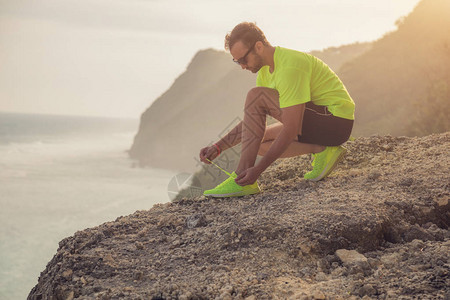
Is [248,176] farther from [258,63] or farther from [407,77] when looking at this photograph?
[407,77]

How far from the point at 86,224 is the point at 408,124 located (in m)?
20.9

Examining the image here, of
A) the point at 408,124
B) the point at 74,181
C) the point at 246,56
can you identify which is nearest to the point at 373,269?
the point at 246,56

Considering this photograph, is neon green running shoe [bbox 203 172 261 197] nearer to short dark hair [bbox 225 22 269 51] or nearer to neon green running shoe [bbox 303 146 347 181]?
neon green running shoe [bbox 303 146 347 181]

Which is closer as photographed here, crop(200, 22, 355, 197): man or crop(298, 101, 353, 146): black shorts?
crop(200, 22, 355, 197): man

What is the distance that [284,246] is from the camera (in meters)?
2.32

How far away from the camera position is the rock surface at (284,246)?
1.91 metres

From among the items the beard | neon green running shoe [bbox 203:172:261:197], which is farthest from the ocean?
the beard

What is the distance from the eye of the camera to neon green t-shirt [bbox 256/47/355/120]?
2.72 meters

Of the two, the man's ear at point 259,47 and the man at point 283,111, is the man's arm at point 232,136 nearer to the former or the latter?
the man at point 283,111

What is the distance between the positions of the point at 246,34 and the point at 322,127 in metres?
0.95

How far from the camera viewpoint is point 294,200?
295cm

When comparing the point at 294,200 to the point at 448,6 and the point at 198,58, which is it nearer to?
the point at 448,6

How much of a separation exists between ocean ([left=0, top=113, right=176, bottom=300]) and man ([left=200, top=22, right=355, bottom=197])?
14.7 m

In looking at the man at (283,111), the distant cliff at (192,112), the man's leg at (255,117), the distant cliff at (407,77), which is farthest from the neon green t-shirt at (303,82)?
the distant cliff at (192,112)
